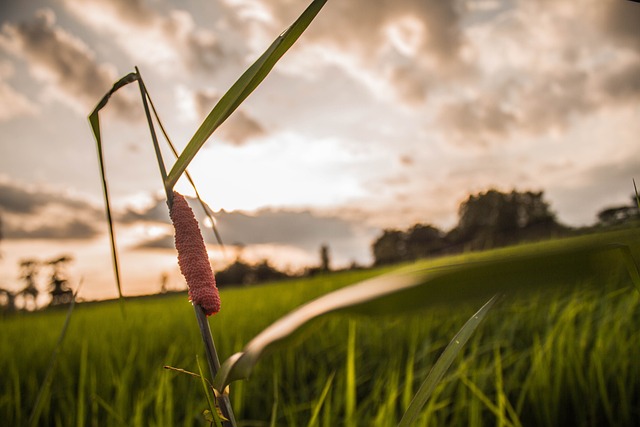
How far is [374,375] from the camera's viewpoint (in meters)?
1.62

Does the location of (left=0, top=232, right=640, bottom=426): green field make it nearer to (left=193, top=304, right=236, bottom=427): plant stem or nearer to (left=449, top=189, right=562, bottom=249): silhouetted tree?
(left=193, top=304, right=236, bottom=427): plant stem

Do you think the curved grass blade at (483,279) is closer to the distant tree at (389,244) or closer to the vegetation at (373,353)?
the vegetation at (373,353)

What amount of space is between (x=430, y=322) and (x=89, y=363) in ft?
4.64

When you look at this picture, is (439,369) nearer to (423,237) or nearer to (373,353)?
(373,353)

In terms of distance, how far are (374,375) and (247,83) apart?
1545 mm

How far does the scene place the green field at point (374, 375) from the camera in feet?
3.76

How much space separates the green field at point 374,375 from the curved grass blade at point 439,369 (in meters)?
0.43

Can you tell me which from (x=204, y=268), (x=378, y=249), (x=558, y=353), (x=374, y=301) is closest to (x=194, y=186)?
(x=204, y=268)

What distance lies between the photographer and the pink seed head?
0.23 meters

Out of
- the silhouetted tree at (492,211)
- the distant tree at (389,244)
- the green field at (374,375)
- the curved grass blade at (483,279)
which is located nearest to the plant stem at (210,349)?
the curved grass blade at (483,279)

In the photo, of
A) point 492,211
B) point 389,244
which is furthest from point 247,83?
point 389,244

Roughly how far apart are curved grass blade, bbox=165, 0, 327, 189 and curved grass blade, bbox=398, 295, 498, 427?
162mm

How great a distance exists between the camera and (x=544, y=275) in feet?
0.35

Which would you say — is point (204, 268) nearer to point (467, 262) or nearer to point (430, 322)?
point (467, 262)
